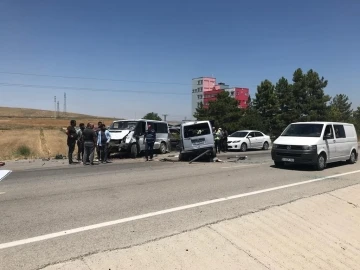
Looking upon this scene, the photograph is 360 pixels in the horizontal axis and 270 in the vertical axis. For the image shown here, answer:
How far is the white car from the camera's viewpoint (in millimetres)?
23000

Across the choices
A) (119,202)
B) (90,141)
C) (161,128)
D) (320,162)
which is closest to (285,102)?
(161,128)

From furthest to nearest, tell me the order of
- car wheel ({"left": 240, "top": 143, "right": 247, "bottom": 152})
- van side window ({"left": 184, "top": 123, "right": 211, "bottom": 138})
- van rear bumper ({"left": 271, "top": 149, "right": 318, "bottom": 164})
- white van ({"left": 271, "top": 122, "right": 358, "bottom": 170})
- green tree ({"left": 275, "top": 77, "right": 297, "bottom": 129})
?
green tree ({"left": 275, "top": 77, "right": 297, "bottom": 129}) < car wheel ({"left": 240, "top": 143, "right": 247, "bottom": 152}) < van side window ({"left": 184, "top": 123, "right": 211, "bottom": 138}) < white van ({"left": 271, "top": 122, "right": 358, "bottom": 170}) < van rear bumper ({"left": 271, "top": 149, "right": 318, "bottom": 164})

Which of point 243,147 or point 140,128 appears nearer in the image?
point 140,128

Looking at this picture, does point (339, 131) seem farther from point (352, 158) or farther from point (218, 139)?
point (218, 139)

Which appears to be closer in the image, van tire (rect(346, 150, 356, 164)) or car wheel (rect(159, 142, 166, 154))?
van tire (rect(346, 150, 356, 164))

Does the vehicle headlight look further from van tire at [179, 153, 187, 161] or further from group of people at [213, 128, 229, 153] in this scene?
group of people at [213, 128, 229, 153]

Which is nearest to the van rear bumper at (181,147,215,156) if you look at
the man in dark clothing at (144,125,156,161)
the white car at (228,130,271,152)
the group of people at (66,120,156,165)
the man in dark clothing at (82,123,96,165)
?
the man in dark clothing at (144,125,156,161)

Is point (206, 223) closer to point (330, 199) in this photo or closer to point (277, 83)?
point (330, 199)

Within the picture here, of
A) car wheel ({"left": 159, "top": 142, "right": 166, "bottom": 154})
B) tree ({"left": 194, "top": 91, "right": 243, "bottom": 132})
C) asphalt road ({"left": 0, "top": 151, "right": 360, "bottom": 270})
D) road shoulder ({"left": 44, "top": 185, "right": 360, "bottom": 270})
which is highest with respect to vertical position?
tree ({"left": 194, "top": 91, "right": 243, "bottom": 132})

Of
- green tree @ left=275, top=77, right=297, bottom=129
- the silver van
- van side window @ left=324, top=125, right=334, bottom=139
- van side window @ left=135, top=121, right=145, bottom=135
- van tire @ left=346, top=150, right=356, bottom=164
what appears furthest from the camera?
green tree @ left=275, top=77, right=297, bottom=129

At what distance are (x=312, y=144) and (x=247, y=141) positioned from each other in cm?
1103

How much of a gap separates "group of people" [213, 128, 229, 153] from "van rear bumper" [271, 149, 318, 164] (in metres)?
7.68

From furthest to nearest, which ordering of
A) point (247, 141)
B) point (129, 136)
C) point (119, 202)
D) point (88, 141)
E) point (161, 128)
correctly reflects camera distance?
point (247, 141)
point (161, 128)
point (129, 136)
point (88, 141)
point (119, 202)

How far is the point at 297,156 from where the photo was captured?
41.4 feet
